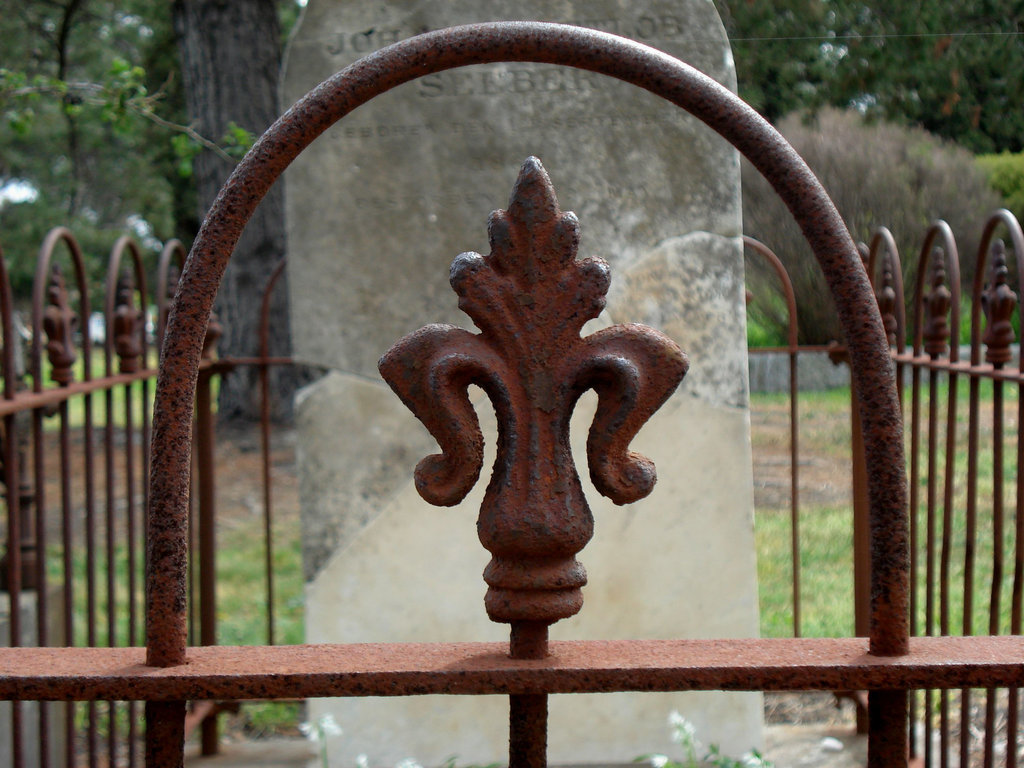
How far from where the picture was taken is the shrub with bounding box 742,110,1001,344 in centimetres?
323

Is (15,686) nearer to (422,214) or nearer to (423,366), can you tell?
(423,366)

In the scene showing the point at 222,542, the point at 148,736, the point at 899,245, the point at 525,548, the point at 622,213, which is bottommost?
the point at 222,542

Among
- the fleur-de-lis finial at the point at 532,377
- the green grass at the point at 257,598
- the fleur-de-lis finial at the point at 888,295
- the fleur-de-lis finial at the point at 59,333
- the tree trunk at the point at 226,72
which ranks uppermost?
the tree trunk at the point at 226,72

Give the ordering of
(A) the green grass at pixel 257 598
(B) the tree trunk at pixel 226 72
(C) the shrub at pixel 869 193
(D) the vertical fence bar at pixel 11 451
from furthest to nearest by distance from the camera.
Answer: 1. (B) the tree trunk at pixel 226 72
2. (C) the shrub at pixel 869 193
3. (A) the green grass at pixel 257 598
4. (D) the vertical fence bar at pixel 11 451

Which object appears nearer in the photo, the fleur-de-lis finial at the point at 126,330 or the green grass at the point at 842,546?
the fleur-de-lis finial at the point at 126,330

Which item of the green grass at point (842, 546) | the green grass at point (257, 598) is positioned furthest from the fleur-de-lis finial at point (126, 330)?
the green grass at point (842, 546)

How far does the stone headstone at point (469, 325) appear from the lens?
242cm

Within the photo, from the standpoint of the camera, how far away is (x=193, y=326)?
2.29 feet

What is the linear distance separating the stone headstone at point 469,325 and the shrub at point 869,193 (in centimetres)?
94

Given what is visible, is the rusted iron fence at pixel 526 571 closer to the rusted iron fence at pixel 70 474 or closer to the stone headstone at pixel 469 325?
the rusted iron fence at pixel 70 474

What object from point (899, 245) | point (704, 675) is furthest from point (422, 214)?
point (899, 245)

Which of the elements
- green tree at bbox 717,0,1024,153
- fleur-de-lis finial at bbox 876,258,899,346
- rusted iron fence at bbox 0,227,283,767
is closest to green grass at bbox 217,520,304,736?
rusted iron fence at bbox 0,227,283,767

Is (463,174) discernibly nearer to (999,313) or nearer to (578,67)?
(999,313)

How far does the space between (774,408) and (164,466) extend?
6.91 m
